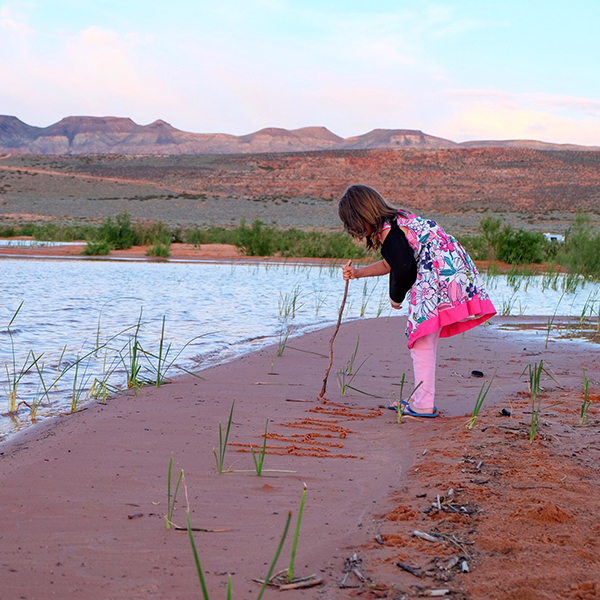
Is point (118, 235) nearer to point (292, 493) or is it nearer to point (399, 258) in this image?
point (399, 258)

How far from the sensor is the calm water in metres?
6.23

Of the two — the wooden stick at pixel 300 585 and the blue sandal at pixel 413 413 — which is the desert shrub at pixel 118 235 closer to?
the blue sandal at pixel 413 413

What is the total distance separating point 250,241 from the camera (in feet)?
84.8

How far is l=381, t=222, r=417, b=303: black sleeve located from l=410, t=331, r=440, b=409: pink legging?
0.41 meters

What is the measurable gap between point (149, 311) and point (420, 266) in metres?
5.81

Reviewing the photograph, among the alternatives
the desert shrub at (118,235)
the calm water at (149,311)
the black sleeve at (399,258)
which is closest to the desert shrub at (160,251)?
the desert shrub at (118,235)

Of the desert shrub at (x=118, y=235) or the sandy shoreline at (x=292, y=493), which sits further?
the desert shrub at (x=118, y=235)

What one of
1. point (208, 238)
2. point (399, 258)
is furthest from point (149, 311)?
point (208, 238)

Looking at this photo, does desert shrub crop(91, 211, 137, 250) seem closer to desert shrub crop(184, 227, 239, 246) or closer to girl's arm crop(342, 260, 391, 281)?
desert shrub crop(184, 227, 239, 246)

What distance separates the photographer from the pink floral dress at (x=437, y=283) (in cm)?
476

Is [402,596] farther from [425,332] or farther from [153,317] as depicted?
[153,317]

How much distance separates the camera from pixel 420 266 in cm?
481

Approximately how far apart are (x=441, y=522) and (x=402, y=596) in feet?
2.13

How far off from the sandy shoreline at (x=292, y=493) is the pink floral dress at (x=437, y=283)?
633 millimetres
